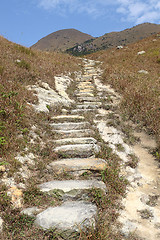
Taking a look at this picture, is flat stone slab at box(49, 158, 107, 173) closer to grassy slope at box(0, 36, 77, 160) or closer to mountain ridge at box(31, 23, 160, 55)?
grassy slope at box(0, 36, 77, 160)

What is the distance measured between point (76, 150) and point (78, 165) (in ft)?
2.09

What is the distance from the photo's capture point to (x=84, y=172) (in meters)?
4.44

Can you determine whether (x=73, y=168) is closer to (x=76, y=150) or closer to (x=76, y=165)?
(x=76, y=165)

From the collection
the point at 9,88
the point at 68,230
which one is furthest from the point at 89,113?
the point at 68,230

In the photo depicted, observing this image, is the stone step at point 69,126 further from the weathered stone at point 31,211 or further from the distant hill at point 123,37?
the distant hill at point 123,37

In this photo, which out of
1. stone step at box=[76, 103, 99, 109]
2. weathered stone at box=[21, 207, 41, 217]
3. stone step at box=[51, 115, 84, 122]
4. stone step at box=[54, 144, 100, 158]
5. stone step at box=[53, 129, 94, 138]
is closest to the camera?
weathered stone at box=[21, 207, 41, 217]

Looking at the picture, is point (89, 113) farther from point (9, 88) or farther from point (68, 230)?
point (68, 230)

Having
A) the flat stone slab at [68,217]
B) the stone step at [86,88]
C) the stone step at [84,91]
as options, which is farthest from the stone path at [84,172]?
the stone step at [86,88]

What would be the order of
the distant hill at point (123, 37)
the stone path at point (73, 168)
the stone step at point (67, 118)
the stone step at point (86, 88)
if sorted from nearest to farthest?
1. the stone path at point (73, 168)
2. the stone step at point (67, 118)
3. the stone step at point (86, 88)
4. the distant hill at point (123, 37)

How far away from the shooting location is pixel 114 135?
6609 millimetres

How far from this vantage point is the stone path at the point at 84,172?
3122 millimetres

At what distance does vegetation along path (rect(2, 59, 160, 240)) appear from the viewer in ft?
10.1

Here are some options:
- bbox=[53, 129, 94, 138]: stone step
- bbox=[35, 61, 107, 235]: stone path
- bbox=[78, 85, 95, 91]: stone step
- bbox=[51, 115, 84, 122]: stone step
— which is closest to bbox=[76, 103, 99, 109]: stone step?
bbox=[35, 61, 107, 235]: stone path

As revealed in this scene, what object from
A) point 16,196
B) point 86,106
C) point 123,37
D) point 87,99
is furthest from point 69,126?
point 123,37
